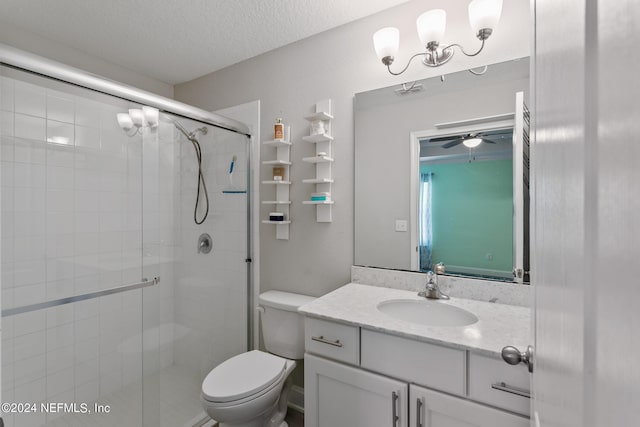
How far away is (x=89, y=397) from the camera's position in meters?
1.52

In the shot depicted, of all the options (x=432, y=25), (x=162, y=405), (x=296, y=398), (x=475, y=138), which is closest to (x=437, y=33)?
(x=432, y=25)

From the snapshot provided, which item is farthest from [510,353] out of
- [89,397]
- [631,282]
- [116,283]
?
[89,397]

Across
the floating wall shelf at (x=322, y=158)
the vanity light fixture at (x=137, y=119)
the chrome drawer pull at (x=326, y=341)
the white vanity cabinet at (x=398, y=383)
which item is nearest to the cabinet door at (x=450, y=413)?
the white vanity cabinet at (x=398, y=383)

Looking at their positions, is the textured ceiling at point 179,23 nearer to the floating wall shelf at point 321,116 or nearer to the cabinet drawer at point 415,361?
the floating wall shelf at point 321,116

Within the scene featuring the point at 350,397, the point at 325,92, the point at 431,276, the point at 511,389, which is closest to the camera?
the point at 511,389

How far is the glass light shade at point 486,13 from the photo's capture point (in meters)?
1.23

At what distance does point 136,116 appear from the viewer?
1573 millimetres

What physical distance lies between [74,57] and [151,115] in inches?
40.1

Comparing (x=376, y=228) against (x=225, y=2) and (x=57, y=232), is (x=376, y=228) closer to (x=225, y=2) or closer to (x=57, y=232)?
(x=225, y=2)

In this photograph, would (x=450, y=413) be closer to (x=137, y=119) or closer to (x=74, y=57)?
(x=137, y=119)

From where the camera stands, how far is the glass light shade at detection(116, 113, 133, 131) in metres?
1.52

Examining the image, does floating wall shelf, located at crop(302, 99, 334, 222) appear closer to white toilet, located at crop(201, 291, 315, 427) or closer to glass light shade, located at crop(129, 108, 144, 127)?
white toilet, located at crop(201, 291, 315, 427)

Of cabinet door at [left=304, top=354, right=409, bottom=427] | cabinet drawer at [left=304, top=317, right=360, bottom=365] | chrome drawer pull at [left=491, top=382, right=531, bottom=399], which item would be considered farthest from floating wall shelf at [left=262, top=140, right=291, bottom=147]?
chrome drawer pull at [left=491, top=382, right=531, bottom=399]

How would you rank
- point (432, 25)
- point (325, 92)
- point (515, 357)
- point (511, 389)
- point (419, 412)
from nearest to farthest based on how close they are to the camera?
point (515, 357)
point (511, 389)
point (419, 412)
point (432, 25)
point (325, 92)
